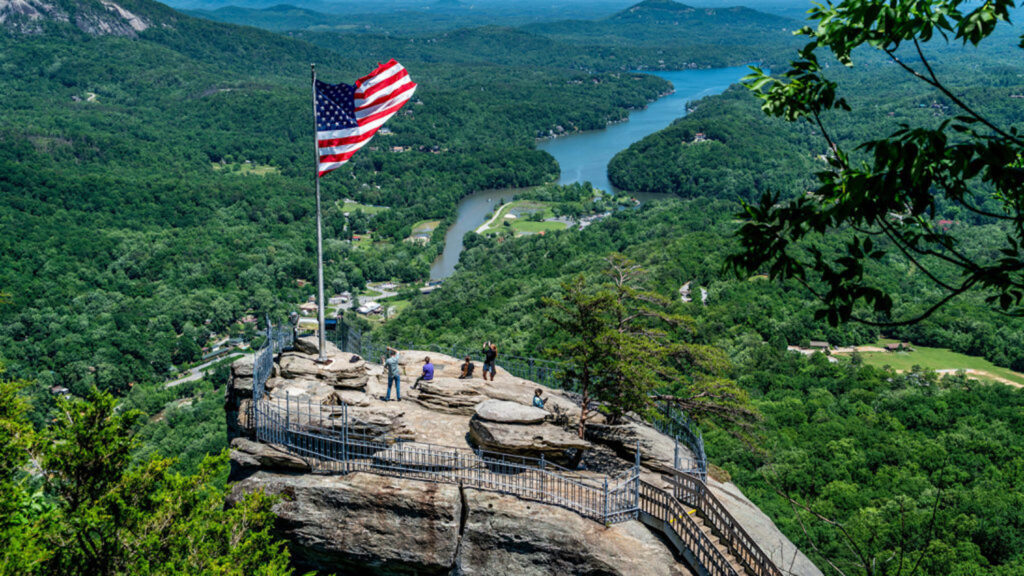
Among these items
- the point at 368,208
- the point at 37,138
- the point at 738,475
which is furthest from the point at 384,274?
the point at 37,138

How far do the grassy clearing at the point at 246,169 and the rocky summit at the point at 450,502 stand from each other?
153 m

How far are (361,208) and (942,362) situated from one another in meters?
108

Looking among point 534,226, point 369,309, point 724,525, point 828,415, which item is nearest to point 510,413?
point 724,525

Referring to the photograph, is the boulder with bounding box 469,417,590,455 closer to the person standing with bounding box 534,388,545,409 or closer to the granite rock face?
the granite rock face

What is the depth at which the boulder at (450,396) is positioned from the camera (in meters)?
23.5

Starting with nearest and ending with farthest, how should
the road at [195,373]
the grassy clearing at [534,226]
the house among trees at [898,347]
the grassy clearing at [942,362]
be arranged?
the grassy clearing at [942,362] → the house among trees at [898,347] → the road at [195,373] → the grassy clearing at [534,226]

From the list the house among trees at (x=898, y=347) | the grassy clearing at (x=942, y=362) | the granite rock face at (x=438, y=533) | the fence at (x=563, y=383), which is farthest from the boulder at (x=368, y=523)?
the house among trees at (x=898, y=347)

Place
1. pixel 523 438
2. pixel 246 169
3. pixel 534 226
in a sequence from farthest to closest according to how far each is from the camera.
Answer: pixel 246 169
pixel 534 226
pixel 523 438

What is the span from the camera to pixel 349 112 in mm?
22141

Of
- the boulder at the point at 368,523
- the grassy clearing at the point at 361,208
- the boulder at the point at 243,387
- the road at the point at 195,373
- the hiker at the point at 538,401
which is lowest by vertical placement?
the road at the point at 195,373

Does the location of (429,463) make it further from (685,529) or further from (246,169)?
(246,169)

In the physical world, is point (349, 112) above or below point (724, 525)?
above

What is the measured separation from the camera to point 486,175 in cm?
16700

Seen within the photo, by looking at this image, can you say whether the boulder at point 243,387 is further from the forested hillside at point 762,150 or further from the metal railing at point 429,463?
the forested hillside at point 762,150
